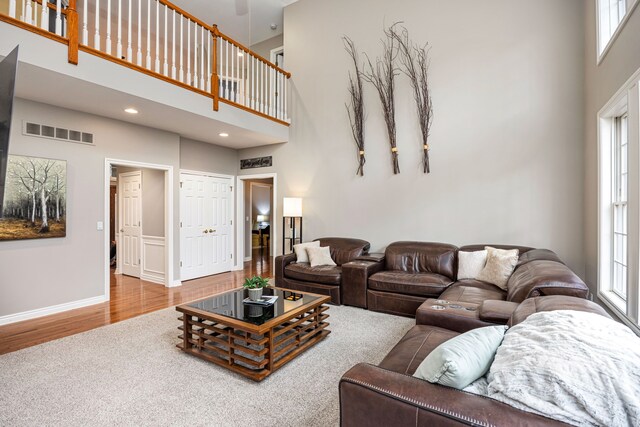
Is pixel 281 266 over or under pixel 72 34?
under

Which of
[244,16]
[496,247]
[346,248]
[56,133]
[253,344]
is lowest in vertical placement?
[253,344]

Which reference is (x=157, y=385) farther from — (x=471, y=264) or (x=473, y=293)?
(x=471, y=264)

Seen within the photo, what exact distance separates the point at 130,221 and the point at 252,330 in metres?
4.94

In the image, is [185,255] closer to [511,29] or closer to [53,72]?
[53,72]

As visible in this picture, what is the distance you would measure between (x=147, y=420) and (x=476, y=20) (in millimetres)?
5583

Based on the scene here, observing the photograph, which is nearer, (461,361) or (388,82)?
(461,361)

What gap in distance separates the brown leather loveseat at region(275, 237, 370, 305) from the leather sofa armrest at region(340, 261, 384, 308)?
0.9 inches

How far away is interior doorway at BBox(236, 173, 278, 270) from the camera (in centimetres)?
642

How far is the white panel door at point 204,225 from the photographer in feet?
18.4

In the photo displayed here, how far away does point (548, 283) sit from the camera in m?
2.18

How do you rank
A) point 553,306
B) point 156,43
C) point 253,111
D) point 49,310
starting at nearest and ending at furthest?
point 553,306 < point 156,43 < point 49,310 < point 253,111

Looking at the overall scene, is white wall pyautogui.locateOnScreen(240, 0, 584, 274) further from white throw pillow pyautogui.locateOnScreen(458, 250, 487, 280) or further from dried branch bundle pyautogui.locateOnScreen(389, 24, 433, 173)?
white throw pillow pyautogui.locateOnScreen(458, 250, 487, 280)

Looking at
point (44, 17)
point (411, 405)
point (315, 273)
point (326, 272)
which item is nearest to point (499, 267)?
point (326, 272)

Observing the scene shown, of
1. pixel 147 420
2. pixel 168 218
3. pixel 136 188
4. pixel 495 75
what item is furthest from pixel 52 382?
pixel 495 75
